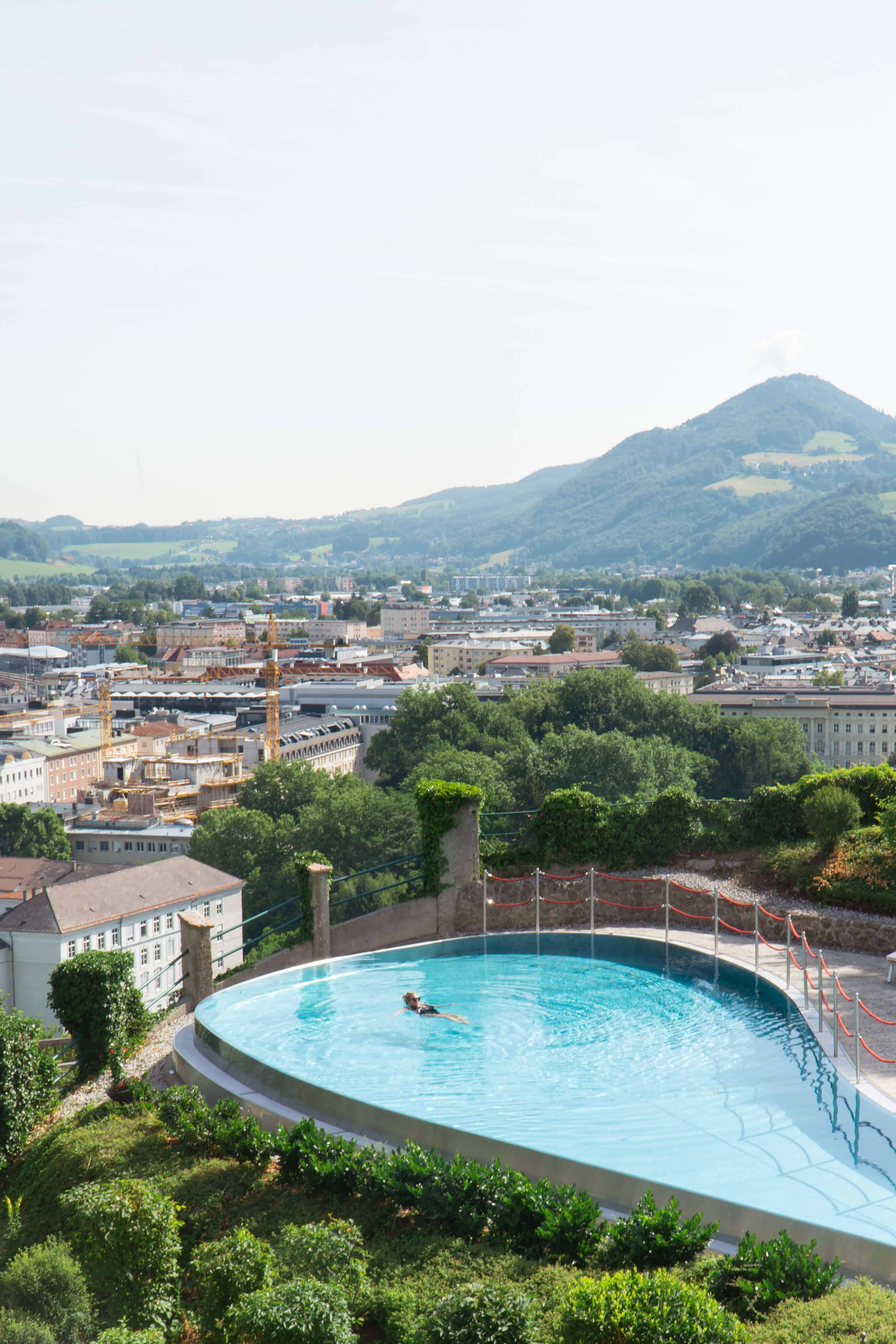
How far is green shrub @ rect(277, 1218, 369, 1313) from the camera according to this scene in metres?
6.92

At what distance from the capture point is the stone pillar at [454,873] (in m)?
15.0

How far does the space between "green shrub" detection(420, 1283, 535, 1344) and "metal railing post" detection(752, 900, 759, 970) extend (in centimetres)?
653

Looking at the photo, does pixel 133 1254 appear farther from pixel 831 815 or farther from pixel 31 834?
pixel 31 834

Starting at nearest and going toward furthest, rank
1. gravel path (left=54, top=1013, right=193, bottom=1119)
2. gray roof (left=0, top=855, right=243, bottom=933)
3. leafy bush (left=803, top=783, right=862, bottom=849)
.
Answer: gravel path (left=54, top=1013, right=193, bottom=1119), leafy bush (left=803, top=783, right=862, bottom=849), gray roof (left=0, top=855, right=243, bottom=933)

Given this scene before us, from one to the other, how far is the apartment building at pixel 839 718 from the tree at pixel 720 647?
129 ft

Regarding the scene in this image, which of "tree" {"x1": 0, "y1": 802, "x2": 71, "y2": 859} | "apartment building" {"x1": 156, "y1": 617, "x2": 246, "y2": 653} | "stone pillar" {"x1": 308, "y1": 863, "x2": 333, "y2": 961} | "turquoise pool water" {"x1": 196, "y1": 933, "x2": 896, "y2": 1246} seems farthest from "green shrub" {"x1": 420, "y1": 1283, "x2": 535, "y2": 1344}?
"apartment building" {"x1": 156, "y1": 617, "x2": 246, "y2": 653}

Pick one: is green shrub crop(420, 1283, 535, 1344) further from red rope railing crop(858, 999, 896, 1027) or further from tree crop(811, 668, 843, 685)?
tree crop(811, 668, 843, 685)

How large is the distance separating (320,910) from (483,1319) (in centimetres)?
827

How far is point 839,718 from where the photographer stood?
75.6 metres

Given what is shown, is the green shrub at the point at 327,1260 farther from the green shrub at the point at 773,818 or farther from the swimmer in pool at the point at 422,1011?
the green shrub at the point at 773,818

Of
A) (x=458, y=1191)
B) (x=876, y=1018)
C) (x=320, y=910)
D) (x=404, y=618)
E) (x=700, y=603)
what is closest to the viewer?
(x=458, y=1191)

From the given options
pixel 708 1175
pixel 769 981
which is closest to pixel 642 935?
pixel 769 981

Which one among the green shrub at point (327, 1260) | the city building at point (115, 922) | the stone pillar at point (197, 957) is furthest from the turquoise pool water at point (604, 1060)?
the city building at point (115, 922)

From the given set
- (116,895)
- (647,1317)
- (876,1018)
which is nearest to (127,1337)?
(647,1317)
